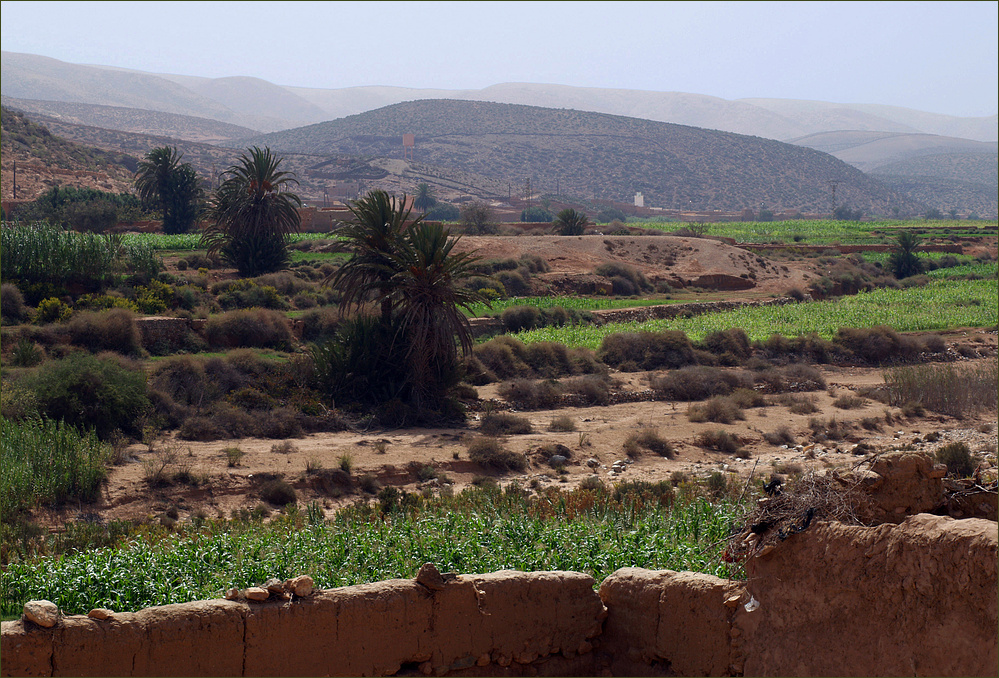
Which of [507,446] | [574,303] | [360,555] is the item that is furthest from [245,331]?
[360,555]

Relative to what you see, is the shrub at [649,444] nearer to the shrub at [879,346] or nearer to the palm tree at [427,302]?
the palm tree at [427,302]

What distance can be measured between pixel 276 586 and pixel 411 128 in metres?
182

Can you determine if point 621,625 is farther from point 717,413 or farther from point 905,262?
point 905,262

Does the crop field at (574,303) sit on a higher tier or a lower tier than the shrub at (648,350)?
higher

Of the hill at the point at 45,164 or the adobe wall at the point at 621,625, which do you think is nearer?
the adobe wall at the point at 621,625

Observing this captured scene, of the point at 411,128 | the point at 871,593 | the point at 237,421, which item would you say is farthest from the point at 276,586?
the point at 411,128

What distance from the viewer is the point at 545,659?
6.81 m

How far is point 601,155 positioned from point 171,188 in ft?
419

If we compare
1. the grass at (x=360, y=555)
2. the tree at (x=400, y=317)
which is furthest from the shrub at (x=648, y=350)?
the grass at (x=360, y=555)

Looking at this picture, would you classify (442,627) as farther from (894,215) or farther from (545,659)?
(894,215)

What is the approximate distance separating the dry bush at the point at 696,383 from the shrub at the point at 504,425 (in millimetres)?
6559

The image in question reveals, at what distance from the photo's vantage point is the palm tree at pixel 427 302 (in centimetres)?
2061

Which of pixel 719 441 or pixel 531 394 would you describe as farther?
pixel 531 394

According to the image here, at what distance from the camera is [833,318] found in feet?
125
